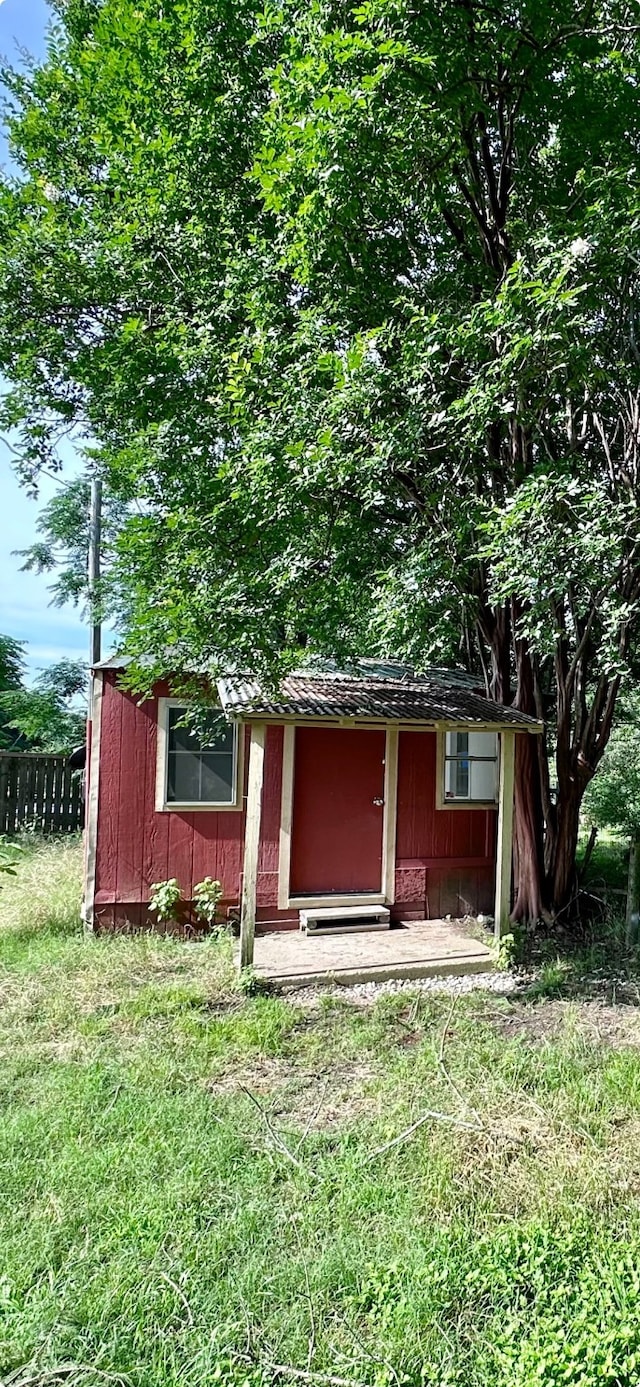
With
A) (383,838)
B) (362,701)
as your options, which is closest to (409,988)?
(383,838)

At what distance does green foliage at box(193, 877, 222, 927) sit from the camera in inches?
253

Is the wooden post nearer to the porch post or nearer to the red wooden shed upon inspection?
the red wooden shed

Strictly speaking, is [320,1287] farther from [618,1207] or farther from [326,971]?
[326,971]

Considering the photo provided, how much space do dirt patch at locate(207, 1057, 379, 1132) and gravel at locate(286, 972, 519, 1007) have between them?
41.3 inches

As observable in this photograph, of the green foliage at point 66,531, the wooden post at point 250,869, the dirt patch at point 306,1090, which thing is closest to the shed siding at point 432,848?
the wooden post at point 250,869

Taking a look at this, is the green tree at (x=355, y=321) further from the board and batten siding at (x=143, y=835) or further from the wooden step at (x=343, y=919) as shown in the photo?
the wooden step at (x=343, y=919)

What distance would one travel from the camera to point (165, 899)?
630 centimetres

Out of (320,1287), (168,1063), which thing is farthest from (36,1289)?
(168,1063)

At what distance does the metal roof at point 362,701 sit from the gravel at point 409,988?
2104mm

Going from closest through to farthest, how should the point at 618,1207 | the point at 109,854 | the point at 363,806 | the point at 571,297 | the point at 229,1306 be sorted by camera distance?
the point at 229,1306, the point at 618,1207, the point at 571,297, the point at 109,854, the point at 363,806

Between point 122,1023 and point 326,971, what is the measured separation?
5.41 feet

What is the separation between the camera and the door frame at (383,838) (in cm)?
669

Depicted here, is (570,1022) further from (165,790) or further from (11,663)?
(11,663)

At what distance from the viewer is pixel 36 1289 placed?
2.20m
